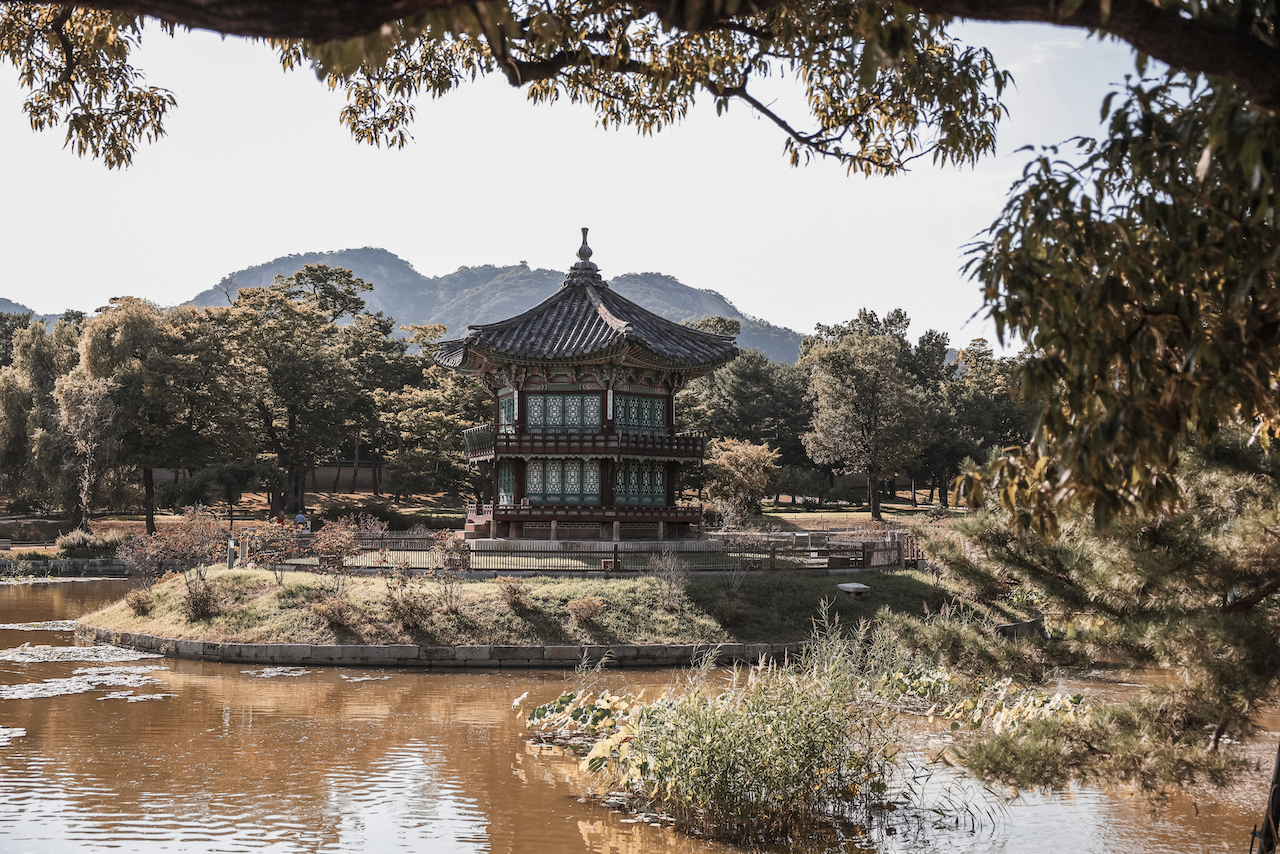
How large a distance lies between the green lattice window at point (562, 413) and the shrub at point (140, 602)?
508 inches

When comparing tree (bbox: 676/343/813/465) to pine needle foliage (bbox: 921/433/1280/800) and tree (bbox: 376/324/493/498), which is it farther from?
pine needle foliage (bbox: 921/433/1280/800)

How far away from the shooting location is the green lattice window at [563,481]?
32.9m

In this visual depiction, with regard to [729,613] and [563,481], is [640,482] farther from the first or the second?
[729,613]

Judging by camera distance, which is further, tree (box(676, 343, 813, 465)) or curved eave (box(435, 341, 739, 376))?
tree (box(676, 343, 813, 465))

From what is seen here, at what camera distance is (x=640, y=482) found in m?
33.8

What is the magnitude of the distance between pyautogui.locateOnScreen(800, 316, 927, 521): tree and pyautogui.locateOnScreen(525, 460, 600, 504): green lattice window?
24.2 m

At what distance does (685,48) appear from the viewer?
877 centimetres

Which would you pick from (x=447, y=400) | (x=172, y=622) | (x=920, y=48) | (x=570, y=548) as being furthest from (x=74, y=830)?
(x=447, y=400)

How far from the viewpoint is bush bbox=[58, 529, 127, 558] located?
128 ft

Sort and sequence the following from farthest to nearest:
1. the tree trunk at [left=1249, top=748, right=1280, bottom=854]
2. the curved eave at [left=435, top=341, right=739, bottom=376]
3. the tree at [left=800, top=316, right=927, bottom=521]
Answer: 1. the tree at [left=800, top=316, right=927, bottom=521]
2. the curved eave at [left=435, top=341, right=739, bottom=376]
3. the tree trunk at [left=1249, top=748, right=1280, bottom=854]

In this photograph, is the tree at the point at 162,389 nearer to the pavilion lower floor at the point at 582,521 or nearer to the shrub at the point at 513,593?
the pavilion lower floor at the point at 582,521

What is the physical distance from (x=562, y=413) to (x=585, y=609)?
40.7ft

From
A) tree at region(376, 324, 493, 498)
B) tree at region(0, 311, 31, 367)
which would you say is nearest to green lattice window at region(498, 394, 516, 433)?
tree at region(376, 324, 493, 498)

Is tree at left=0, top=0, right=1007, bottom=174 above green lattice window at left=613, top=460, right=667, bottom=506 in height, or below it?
above
